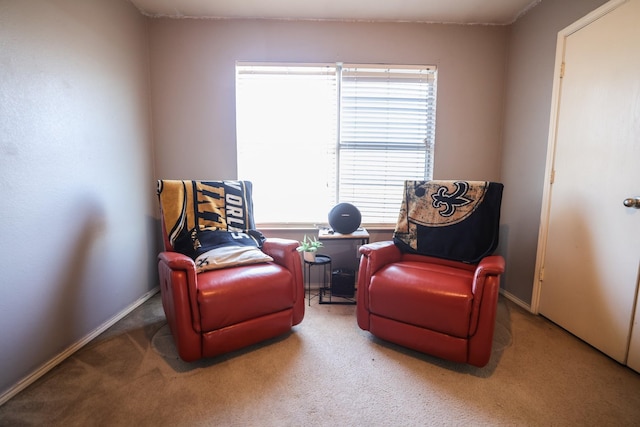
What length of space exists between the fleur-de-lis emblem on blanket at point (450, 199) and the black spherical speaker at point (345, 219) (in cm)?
65

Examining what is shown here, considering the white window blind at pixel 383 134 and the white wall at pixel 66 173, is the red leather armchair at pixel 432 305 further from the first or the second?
the white wall at pixel 66 173

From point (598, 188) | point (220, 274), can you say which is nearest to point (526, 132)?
point (598, 188)

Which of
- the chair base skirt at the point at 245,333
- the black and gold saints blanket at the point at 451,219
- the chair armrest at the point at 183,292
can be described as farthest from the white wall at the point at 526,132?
the chair armrest at the point at 183,292

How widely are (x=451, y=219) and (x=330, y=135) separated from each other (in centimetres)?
135

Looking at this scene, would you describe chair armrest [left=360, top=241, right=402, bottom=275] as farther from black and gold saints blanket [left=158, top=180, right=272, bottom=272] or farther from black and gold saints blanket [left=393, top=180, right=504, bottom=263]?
black and gold saints blanket [left=158, top=180, right=272, bottom=272]

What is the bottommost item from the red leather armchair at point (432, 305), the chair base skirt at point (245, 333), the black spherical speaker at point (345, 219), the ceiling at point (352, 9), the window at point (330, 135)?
the chair base skirt at point (245, 333)

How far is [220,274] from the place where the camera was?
1.75 meters

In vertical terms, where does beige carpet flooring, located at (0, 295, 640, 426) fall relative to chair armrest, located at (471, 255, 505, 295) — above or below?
below

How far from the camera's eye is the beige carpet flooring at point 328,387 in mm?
1285

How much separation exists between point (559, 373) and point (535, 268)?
899mm

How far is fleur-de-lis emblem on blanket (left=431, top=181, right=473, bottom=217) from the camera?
6.83ft

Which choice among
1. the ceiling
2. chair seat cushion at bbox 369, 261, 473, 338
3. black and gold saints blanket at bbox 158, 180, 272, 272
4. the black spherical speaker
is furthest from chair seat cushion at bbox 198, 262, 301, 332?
the ceiling

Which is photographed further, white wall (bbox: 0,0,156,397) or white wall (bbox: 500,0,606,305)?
white wall (bbox: 500,0,606,305)

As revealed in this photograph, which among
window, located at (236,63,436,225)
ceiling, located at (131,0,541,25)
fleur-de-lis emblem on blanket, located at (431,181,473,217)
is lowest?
fleur-de-lis emblem on blanket, located at (431,181,473,217)
